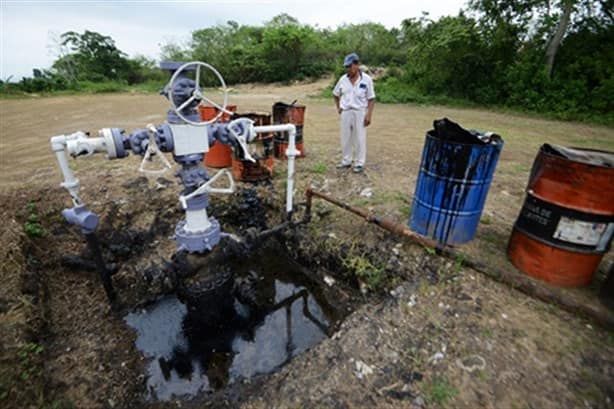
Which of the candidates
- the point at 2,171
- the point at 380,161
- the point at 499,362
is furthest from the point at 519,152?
the point at 2,171

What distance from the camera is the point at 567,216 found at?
2102mm

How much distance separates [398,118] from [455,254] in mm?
7988

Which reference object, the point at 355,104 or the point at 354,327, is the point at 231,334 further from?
the point at 355,104

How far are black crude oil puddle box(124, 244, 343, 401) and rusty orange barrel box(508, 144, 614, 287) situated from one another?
1.62 metres

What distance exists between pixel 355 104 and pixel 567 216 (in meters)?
2.76

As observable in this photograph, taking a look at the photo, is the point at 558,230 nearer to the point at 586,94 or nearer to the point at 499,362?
the point at 499,362

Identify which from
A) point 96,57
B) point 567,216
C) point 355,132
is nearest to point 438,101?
point 355,132

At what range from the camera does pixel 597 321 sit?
1845 millimetres

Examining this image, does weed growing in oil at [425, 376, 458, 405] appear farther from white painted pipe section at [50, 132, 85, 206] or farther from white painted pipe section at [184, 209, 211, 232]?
white painted pipe section at [50, 132, 85, 206]

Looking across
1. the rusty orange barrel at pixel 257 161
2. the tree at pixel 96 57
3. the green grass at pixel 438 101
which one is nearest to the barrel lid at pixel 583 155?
the rusty orange barrel at pixel 257 161

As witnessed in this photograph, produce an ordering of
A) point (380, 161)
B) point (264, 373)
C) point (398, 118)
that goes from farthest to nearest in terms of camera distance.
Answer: point (398, 118), point (380, 161), point (264, 373)

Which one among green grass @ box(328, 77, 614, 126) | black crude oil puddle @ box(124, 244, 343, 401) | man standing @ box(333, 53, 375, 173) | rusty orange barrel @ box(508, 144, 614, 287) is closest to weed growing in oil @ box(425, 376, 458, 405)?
black crude oil puddle @ box(124, 244, 343, 401)

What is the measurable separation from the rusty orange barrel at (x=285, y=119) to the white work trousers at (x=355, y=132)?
2.59 feet

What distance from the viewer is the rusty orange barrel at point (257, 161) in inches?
162
